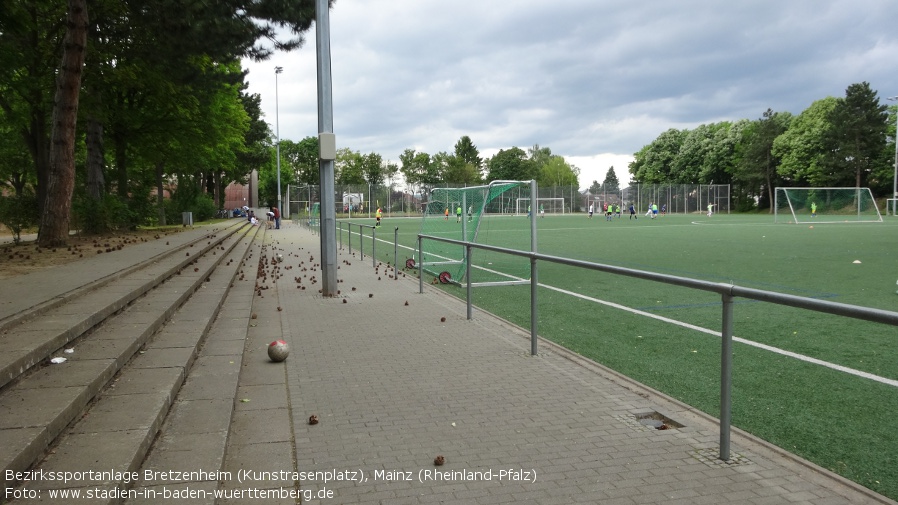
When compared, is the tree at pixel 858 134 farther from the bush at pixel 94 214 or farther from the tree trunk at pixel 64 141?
the tree trunk at pixel 64 141

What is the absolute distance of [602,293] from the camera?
9680mm

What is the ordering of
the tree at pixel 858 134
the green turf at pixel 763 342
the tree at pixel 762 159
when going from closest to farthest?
1. the green turf at pixel 763 342
2. the tree at pixel 858 134
3. the tree at pixel 762 159

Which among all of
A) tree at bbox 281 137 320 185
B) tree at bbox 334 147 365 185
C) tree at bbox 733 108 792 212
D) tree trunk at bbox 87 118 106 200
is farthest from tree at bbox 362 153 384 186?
tree trunk at bbox 87 118 106 200

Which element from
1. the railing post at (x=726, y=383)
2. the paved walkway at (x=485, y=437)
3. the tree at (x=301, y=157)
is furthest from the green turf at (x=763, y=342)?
the tree at (x=301, y=157)

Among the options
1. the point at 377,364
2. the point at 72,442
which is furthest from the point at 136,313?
the point at 72,442

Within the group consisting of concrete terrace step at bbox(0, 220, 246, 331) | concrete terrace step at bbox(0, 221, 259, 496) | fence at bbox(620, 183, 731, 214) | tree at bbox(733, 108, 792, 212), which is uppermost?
tree at bbox(733, 108, 792, 212)

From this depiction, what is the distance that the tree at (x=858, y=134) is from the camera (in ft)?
224

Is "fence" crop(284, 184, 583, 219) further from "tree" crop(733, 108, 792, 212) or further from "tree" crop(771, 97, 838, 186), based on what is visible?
"tree" crop(771, 97, 838, 186)

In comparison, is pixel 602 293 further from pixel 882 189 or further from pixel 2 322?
pixel 882 189

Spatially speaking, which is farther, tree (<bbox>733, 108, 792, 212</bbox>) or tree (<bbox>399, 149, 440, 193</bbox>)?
tree (<bbox>399, 149, 440, 193</bbox>)

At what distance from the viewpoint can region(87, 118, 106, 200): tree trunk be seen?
22500mm

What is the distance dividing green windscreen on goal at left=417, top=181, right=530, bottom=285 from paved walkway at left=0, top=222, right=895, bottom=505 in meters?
5.36

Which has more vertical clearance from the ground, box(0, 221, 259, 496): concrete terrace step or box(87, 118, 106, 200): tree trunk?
box(87, 118, 106, 200): tree trunk

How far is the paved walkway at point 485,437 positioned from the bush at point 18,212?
14853mm
